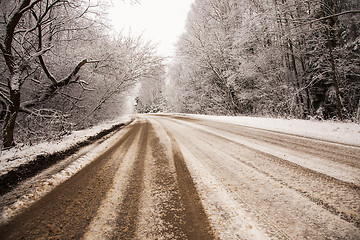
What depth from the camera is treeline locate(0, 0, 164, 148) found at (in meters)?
3.28

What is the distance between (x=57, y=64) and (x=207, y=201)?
642cm

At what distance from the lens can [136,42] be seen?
7.57 meters

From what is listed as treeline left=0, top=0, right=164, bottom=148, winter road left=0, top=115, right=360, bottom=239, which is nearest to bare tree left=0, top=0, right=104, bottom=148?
treeline left=0, top=0, right=164, bottom=148

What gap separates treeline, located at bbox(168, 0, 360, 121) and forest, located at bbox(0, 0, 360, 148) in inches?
2.8

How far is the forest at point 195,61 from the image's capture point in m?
3.96

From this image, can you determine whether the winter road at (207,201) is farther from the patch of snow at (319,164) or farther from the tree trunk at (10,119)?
the tree trunk at (10,119)

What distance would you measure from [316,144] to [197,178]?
2.65 meters

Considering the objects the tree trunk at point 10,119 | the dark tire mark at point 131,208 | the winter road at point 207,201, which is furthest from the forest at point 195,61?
the dark tire mark at point 131,208

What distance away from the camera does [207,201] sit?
1320 millimetres

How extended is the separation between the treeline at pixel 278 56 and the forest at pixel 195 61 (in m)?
0.07

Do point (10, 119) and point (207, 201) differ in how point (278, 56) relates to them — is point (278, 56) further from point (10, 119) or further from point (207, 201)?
point (10, 119)

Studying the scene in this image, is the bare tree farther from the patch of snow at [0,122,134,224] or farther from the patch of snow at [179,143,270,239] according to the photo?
the patch of snow at [179,143,270,239]

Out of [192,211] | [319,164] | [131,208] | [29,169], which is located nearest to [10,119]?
[29,169]

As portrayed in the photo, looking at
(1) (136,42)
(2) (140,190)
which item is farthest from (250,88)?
(2) (140,190)
